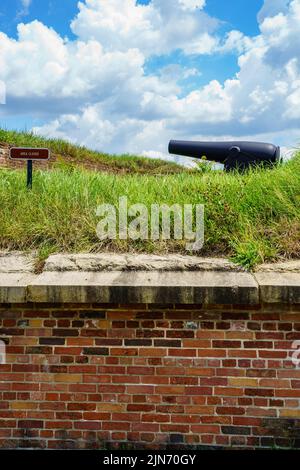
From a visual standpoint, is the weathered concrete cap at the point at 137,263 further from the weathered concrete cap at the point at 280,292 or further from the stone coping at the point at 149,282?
the weathered concrete cap at the point at 280,292

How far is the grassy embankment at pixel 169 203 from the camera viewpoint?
4297 millimetres

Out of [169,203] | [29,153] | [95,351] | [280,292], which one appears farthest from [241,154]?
[95,351]

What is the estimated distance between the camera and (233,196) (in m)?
4.89

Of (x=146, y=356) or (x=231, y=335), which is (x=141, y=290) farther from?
(x=231, y=335)

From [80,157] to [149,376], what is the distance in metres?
11.9

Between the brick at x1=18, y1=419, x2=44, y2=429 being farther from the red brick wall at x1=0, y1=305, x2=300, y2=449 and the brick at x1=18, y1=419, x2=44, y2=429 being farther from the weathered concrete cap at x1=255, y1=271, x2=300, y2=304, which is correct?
the weathered concrete cap at x1=255, y1=271, x2=300, y2=304

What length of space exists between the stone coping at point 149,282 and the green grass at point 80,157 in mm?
8676

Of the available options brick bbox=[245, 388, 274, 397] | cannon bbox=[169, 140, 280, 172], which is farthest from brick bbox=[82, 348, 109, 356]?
→ cannon bbox=[169, 140, 280, 172]

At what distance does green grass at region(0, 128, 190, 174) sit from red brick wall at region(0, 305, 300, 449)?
8.94 metres

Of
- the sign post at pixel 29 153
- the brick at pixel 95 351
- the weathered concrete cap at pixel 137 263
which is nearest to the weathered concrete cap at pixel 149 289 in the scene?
the weathered concrete cap at pixel 137 263

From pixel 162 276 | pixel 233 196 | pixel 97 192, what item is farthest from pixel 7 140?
pixel 162 276

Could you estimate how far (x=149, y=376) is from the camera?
3.77 metres

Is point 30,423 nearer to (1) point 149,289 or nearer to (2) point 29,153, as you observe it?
(1) point 149,289

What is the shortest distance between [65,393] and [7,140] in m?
10.5
